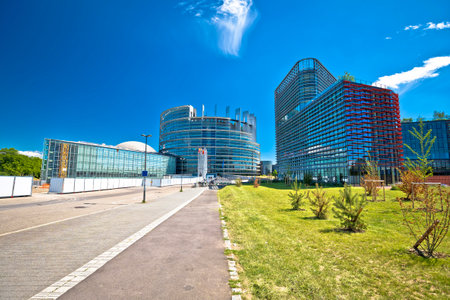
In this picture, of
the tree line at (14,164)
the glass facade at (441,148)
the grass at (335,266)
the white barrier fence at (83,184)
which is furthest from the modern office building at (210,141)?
the grass at (335,266)

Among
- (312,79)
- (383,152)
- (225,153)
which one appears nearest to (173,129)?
(225,153)

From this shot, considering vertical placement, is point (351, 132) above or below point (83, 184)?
above

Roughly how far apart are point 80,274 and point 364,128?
266 ft

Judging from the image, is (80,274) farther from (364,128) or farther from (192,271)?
(364,128)

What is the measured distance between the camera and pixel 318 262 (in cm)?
541

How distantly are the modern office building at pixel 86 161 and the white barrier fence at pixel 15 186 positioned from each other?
38812 mm

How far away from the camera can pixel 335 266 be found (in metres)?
5.19

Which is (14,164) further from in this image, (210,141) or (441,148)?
(441,148)

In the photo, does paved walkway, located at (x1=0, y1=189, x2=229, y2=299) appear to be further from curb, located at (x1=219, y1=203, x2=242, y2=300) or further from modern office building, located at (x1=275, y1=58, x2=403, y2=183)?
modern office building, located at (x1=275, y1=58, x2=403, y2=183)

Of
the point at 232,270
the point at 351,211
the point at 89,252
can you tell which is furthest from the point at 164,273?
the point at 351,211

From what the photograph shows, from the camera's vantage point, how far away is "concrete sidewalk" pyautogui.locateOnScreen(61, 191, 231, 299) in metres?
4.02

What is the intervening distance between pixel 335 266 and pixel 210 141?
120 m

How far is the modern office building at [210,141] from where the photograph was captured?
121625 millimetres

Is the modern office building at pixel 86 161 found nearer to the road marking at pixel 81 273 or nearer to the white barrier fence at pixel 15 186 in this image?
the white barrier fence at pixel 15 186
